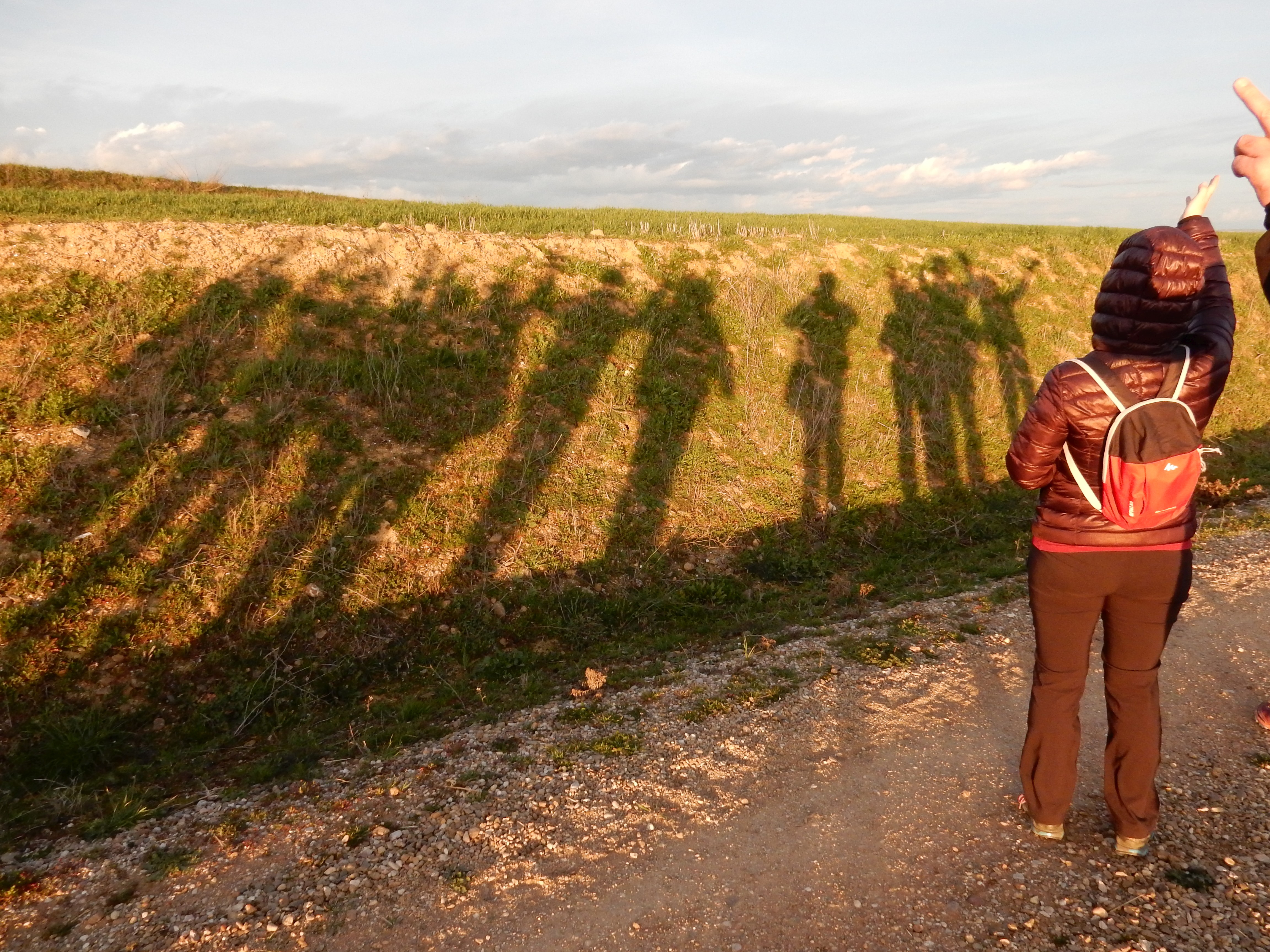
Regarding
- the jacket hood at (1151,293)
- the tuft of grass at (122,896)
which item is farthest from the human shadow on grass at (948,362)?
the tuft of grass at (122,896)

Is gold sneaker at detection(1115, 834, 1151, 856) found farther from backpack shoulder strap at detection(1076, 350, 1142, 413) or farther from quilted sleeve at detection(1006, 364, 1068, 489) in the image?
backpack shoulder strap at detection(1076, 350, 1142, 413)

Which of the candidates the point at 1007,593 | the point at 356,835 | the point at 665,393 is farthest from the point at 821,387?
the point at 356,835

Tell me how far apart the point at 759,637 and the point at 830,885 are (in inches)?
133

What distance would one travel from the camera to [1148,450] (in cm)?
317

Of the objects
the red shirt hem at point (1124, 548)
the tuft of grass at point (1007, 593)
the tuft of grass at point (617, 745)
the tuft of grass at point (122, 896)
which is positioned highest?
the red shirt hem at point (1124, 548)

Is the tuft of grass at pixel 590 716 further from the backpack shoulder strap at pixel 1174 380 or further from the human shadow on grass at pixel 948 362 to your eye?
the human shadow on grass at pixel 948 362

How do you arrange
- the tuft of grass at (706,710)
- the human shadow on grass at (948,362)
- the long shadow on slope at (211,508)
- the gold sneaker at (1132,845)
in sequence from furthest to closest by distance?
the human shadow on grass at (948,362), the long shadow on slope at (211,508), the tuft of grass at (706,710), the gold sneaker at (1132,845)

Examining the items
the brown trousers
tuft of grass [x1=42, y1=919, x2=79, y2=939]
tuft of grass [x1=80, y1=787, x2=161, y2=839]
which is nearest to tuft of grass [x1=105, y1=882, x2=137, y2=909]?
tuft of grass [x1=42, y1=919, x2=79, y2=939]

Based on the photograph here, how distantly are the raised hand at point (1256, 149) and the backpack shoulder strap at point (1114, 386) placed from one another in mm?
793

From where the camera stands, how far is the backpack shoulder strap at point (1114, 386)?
10.5ft

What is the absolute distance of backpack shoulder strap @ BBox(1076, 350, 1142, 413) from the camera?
10.5 feet

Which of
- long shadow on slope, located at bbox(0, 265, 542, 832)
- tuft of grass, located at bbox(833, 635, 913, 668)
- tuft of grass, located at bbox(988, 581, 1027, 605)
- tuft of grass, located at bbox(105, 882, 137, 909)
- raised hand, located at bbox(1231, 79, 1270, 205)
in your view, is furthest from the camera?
tuft of grass, located at bbox(988, 581, 1027, 605)

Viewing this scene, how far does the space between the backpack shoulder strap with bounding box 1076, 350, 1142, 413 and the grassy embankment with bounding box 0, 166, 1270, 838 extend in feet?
14.1

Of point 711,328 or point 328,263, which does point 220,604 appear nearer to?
point 328,263
